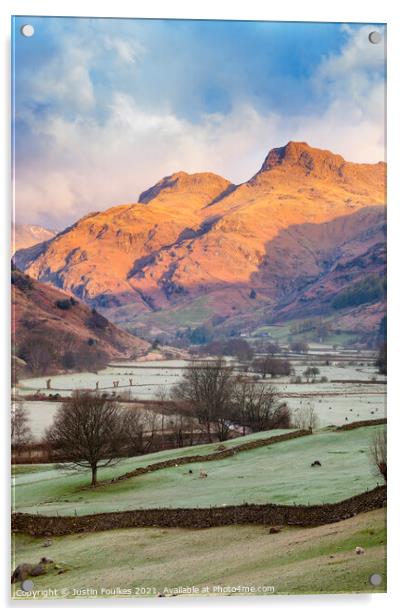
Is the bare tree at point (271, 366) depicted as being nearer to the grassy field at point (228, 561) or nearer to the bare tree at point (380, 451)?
the bare tree at point (380, 451)

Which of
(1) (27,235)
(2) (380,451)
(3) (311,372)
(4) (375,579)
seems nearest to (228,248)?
(3) (311,372)

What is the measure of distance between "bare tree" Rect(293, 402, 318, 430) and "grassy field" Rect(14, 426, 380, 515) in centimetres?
74

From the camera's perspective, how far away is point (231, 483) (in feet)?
40.9

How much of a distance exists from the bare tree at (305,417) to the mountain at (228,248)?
2106 millimetres

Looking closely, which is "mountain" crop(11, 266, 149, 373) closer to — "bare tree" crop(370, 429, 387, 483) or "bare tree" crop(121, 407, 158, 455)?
"bare tree" crop(121, 407, 158, 455)

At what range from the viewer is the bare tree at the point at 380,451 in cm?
1156

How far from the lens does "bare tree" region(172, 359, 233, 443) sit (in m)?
14.7

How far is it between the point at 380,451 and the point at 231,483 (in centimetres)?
250

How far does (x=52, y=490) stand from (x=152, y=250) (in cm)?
491

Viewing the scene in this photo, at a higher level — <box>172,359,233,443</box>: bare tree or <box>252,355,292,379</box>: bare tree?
<box>252,355,292,379</box>: bare tree

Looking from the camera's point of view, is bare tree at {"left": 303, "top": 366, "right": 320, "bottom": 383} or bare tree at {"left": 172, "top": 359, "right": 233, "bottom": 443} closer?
bare tree at {"left": 303, "top": 366, "right": 320, "bottom": 383}

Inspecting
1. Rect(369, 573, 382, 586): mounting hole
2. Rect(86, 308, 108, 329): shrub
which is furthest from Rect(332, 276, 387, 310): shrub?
Rect(86, 308, 108, 329): shrub
